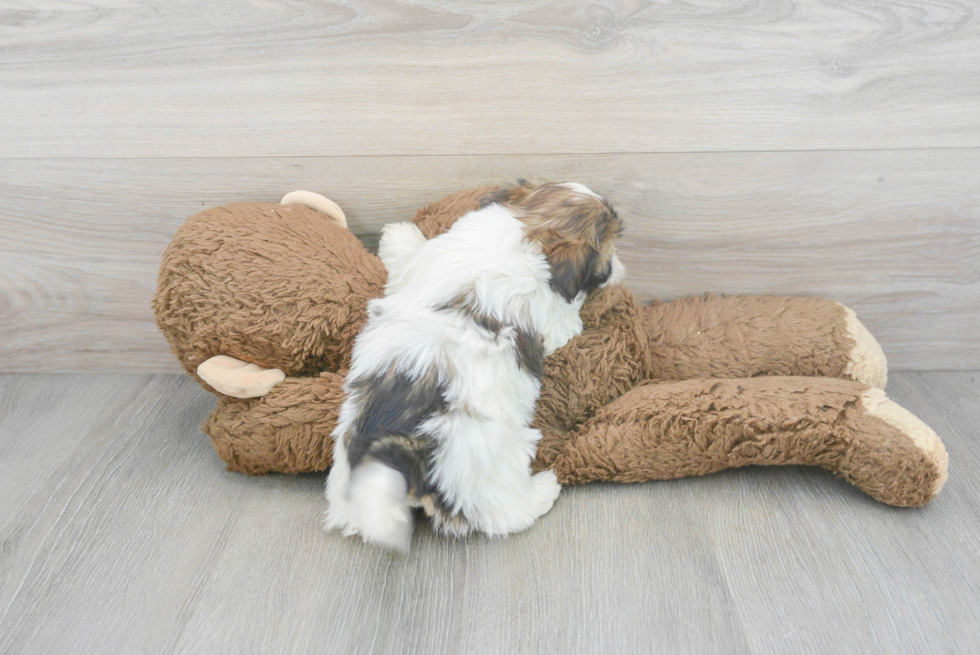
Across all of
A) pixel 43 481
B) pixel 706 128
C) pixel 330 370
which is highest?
pixel 706 128

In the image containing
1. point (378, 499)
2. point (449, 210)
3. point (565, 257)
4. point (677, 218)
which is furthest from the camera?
point (677, 218)

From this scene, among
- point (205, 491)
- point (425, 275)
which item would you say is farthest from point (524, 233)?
point (205, 491)

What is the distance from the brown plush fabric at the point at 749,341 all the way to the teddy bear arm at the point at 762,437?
8cm

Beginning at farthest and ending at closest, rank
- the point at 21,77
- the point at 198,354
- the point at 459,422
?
the point at 21,77, the point at 198,354, the point at 459,422

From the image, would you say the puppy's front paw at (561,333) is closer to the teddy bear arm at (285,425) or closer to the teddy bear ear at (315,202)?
the teddy bear arm at (285,425)

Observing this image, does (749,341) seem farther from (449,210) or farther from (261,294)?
(261,294)

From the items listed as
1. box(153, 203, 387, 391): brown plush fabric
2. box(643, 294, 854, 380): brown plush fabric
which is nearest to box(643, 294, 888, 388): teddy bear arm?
box(643, 294, 854, 380): brown plush fabric

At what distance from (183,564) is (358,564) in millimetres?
229

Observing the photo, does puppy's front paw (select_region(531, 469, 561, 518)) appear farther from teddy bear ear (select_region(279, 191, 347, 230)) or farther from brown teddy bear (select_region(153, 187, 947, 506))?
teddy bear ear (select_region(279, 191, 347, 230))

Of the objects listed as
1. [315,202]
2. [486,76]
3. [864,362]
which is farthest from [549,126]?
[864,362]

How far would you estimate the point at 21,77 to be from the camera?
109 cm

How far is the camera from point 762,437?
3.04ft

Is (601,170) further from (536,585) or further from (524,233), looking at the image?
(536,585)

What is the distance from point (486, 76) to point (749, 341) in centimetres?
59
